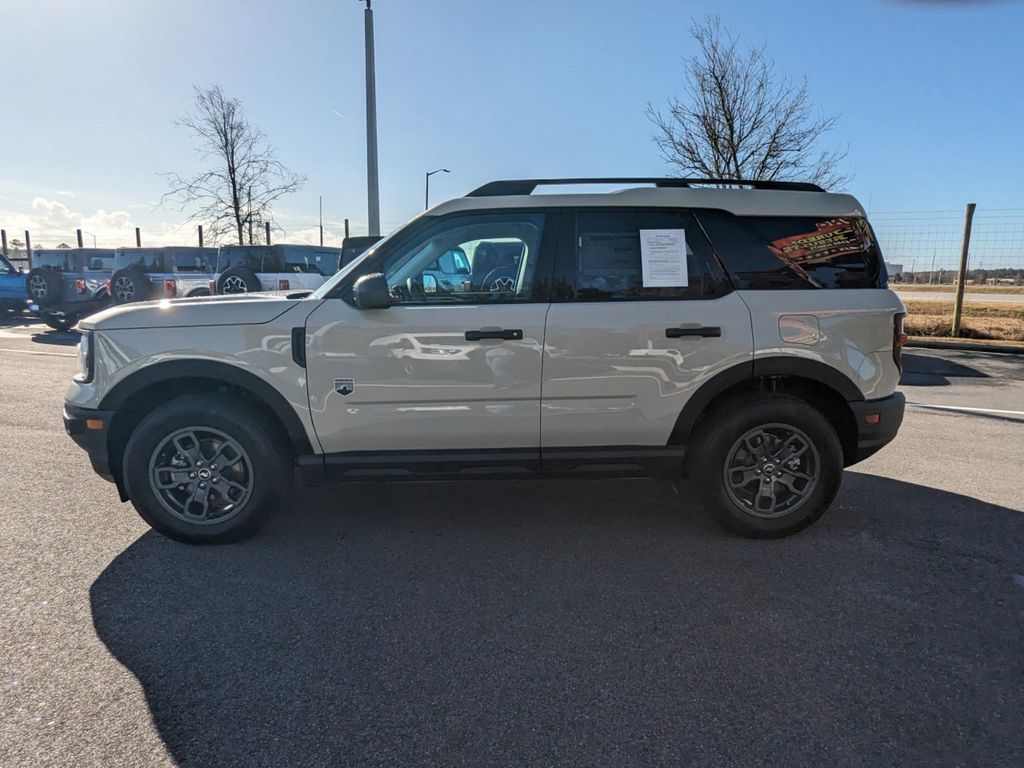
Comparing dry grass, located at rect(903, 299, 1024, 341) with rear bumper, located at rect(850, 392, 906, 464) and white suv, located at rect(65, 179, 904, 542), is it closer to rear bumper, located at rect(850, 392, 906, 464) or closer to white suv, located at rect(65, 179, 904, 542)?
rear bumper, located at rect(850, 392, 906, 464)

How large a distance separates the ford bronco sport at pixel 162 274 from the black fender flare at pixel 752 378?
551 inches

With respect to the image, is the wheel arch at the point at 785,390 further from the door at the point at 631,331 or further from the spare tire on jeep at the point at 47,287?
the spare tire on jeep at the point at 47,287

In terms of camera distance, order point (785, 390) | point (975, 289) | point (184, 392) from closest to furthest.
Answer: point (184, 392) < point (785, 390) < point (975, 289)

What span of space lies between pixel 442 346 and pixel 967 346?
43.8 ft

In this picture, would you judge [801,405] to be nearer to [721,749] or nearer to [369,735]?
[721,749]

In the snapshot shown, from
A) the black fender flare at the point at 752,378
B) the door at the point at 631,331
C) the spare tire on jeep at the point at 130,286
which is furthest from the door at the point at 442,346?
Result: the spare tire on jeep at the point at 130,286

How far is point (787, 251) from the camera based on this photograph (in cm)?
387

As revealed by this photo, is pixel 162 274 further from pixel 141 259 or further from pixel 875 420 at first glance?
pixel 875 420

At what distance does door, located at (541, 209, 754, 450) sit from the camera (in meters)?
3.74

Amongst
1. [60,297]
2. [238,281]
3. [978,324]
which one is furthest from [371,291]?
[978,324]

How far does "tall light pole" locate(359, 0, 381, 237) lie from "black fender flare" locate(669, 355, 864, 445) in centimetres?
1076

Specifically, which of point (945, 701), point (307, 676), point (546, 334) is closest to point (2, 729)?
point (307, 676)

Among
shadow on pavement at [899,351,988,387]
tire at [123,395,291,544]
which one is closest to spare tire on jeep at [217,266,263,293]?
tire at [123,395,291,544]

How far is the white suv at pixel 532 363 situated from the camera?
3.71 meters
